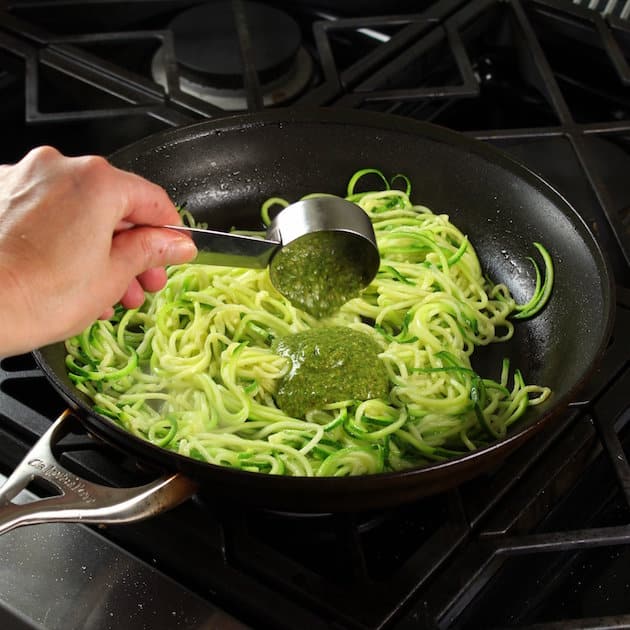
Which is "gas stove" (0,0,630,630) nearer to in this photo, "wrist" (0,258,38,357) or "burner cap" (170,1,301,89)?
"burner cap" (170,1,301,89)

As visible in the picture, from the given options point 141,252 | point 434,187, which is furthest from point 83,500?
point 434,187

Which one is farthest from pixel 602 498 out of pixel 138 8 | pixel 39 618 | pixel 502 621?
pixel 138 8

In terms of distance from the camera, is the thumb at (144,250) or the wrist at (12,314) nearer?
the wrist at (12,314)

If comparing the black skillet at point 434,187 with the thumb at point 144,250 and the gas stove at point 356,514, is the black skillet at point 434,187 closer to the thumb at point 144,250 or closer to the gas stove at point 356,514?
the gas stove at point 356,514

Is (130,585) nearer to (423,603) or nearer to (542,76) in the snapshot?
(423,603)

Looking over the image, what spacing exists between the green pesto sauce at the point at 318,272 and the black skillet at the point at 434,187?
363 mm

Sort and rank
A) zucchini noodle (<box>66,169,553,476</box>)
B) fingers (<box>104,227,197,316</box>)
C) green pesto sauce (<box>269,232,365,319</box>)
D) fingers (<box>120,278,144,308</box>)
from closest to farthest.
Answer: fingers (<box>104,227,197,316</box>)
zucchini noodle (<box>66,169,553,476</box>)
fingers (<box>120,278,144,308</box>)
green pesto sauce (<box>269,232,365,319</box>)

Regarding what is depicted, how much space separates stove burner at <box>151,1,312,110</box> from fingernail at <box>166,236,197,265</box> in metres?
1.28

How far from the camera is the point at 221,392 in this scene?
1968 millimetres

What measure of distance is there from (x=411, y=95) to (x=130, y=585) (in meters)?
1.72

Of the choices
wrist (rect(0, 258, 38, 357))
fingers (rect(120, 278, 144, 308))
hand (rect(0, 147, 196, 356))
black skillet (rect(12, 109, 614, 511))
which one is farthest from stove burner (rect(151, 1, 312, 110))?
wrist (rect(0, 258, 38, 357))

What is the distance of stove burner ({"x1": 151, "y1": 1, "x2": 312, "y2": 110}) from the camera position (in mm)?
2938

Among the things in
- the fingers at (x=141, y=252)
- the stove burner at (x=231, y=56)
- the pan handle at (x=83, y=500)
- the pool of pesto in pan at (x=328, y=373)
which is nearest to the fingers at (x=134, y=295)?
the fingers at (x=141, y=252)

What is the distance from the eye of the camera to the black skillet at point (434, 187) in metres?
1.98
